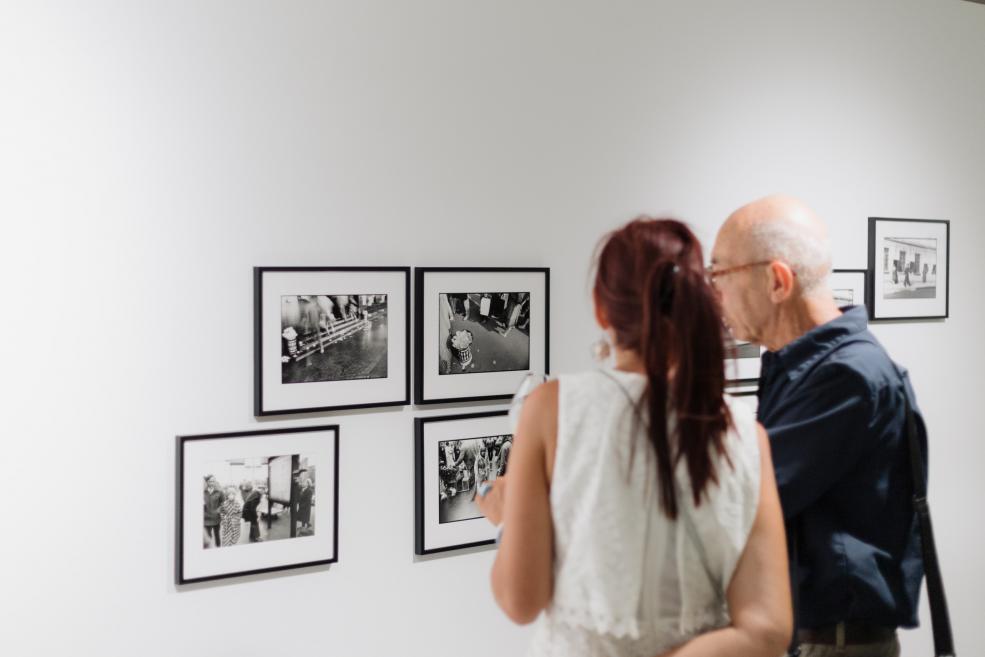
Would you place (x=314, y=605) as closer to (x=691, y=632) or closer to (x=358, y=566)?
(x=358, y=566)

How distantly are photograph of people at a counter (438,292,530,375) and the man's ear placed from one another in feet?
2.96

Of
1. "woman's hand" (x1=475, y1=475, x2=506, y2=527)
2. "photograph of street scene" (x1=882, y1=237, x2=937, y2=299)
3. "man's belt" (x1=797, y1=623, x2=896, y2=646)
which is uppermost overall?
"photograph of street scene" (x1=882, y1=237, x2=937, y2=299)

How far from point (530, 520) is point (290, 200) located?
134 centimetres

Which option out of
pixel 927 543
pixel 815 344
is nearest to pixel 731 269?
pixel 815 344

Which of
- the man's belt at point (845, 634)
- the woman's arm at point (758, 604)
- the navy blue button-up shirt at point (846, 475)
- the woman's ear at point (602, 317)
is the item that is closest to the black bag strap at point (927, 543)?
the navy blue button-up shirt at point (846, 475)

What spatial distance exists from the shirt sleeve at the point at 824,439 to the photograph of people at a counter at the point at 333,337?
3.68ft

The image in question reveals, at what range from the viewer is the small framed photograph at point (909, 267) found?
3.56 m

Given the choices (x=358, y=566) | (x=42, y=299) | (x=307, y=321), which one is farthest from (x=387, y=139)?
(x=358, y=566)

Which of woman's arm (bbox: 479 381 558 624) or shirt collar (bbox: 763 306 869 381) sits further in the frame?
shirt collar (bbox: 763 306 869 381)

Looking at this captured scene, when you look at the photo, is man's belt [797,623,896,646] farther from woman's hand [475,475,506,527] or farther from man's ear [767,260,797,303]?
woman's hand [475,475,506,527]

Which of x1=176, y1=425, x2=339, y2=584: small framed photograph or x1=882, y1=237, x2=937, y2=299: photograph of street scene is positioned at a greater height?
x1=882, y1=237, x2=937, y2=299: photograph of street scene

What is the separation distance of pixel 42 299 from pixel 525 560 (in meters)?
1.38

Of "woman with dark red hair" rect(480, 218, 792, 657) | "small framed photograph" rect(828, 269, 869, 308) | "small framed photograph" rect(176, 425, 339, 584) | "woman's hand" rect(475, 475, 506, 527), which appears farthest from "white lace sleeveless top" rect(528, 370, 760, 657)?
"small framed photograph" rect(828, 269, 869, 308)

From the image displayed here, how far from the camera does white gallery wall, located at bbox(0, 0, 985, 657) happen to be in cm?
209
